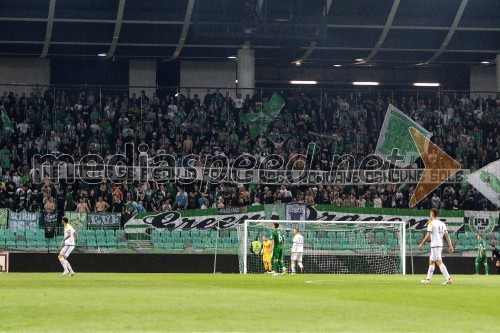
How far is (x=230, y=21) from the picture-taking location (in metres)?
49.6

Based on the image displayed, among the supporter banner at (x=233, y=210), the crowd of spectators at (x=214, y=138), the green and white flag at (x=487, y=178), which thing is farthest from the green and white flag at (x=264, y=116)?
the green and white flag at (x=487, y=178)

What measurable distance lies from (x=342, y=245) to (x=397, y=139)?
1156 centimetres

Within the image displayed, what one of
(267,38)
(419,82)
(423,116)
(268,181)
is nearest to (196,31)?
(267,38)

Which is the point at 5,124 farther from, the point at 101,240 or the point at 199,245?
the point at 199,245

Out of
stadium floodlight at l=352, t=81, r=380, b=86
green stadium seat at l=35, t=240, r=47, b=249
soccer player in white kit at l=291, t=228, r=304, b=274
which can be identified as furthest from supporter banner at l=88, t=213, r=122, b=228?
stadium floodlight at l=352, t=81, r=380, b=86

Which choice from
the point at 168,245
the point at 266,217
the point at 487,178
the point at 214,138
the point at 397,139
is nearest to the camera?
the point at 168,245

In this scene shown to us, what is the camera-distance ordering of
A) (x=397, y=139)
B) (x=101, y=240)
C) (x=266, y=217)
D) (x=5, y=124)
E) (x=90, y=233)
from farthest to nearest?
1. (x=397, y=139)
2. (x=5, y=124)
3. (x=266, y=217)
4. (x=101, y=240)
5. (x=90, y=233)

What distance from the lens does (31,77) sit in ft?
196

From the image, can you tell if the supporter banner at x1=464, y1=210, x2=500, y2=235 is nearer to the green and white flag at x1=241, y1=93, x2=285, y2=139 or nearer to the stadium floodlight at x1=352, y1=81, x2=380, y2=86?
the green and white flag at x1=241, y1=93, x2=285, y2=139

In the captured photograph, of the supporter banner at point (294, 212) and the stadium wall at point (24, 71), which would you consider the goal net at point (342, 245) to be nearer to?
the supporter banner at point (294, 212)

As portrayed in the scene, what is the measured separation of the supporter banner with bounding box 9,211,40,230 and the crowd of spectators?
1.44 metres

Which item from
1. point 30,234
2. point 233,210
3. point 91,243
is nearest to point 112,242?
point 91,243

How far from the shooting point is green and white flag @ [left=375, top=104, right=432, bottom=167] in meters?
53.1

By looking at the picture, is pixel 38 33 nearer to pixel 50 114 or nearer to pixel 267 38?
pixel 50 114
